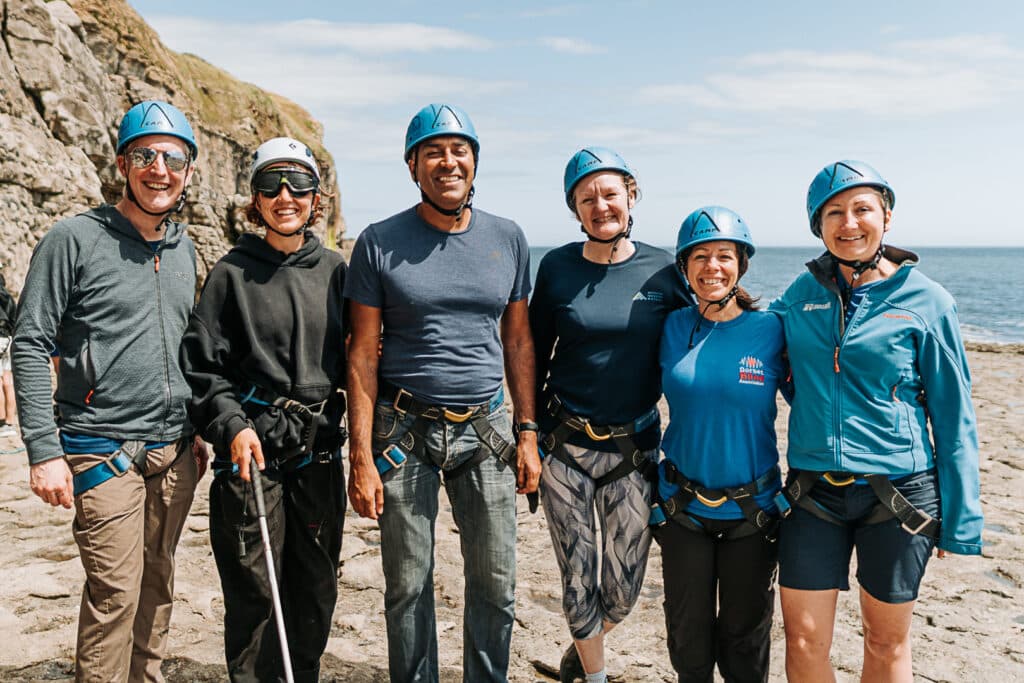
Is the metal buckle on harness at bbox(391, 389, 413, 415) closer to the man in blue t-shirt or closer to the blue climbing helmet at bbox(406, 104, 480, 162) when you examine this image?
the man in blue t-shirt

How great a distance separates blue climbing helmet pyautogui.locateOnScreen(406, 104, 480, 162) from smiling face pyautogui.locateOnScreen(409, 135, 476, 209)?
50 millimetres

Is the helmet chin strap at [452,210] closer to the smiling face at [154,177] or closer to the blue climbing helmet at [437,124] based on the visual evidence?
the blue climbing helmet at [437,124]

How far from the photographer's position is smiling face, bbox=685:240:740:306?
451 cm

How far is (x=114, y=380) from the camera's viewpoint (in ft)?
13.6

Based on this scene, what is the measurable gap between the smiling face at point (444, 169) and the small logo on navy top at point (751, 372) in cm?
204

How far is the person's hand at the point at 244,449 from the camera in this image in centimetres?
406

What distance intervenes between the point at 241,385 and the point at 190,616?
333cm

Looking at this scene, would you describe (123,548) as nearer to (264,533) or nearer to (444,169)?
(264,533)

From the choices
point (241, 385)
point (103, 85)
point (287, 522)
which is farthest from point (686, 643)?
point (103, 85)

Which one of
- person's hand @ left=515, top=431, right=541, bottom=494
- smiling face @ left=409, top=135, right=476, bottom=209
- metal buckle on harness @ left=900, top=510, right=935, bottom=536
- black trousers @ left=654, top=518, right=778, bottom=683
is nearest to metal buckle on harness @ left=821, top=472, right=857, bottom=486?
metal buckle on harness @ left=900, top=510, right=935, bottom=536

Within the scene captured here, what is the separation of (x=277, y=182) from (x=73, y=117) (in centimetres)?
1977

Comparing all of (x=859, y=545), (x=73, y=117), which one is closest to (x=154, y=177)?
(x=859, y=545)

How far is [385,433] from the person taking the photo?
4.57 m

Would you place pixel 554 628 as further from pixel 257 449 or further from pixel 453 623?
pixel 257 449
